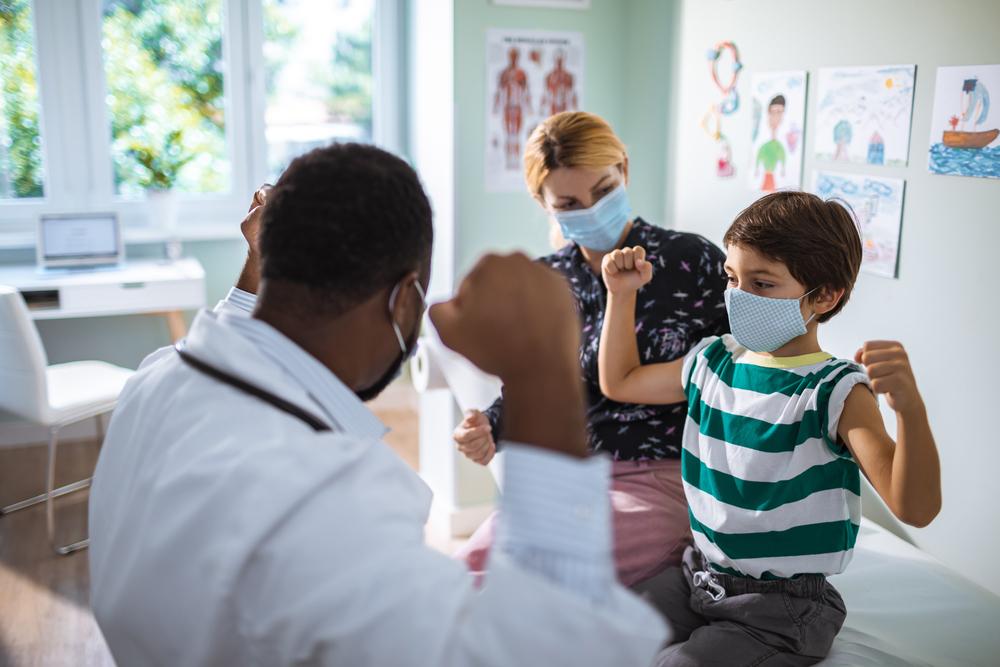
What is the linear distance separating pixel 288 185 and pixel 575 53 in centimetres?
221

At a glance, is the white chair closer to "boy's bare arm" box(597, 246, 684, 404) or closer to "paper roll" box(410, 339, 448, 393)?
"paper roll" box(410, 339, 448, 393)

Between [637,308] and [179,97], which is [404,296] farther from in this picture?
[179,97]

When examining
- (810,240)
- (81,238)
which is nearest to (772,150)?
(810,240)

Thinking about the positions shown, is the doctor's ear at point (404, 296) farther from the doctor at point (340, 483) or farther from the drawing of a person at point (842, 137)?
the drawing of a person at point (842, 137)

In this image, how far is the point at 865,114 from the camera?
198 cm

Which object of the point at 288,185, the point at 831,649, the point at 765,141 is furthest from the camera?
the point at 765,141

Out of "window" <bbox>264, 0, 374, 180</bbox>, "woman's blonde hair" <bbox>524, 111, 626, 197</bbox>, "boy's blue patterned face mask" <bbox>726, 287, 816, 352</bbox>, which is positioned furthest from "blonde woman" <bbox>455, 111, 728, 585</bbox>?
"window" <bbox>264, 0, 374, 180</bbox>

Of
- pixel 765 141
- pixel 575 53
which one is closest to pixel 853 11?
pixel 765 141

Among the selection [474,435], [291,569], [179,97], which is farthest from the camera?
[179,97]

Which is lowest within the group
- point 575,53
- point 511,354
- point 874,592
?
point 874,592

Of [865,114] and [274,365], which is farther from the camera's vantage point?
[865,114]

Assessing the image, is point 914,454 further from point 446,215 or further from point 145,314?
point 145,314

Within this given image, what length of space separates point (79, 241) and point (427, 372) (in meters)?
1.88

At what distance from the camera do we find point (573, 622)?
669 millimetres
